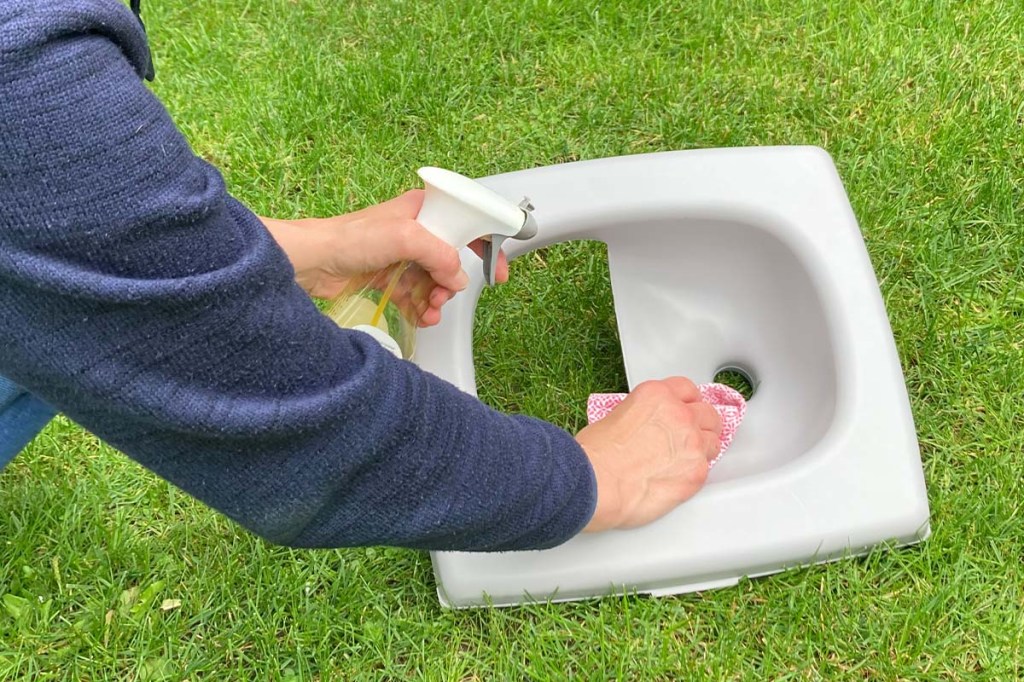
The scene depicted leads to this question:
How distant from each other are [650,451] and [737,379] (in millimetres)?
314

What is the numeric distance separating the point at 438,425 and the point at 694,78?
3.39ft

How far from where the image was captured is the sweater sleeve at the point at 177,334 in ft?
1.41

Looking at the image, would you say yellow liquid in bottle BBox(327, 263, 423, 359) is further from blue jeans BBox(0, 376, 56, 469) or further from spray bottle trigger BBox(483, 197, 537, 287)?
blue jeans BBox(0, 376, 56, 469)

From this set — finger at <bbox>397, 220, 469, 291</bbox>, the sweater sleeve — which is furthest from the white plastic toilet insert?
the sweater sleeve

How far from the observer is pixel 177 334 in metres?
0.48

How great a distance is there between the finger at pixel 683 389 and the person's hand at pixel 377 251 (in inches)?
9.1

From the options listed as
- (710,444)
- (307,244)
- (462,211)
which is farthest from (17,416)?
(710,444)

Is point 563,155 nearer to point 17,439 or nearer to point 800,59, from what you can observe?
point 800,59

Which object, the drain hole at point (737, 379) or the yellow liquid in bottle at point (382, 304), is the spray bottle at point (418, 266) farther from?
the drain hole at point (737, 379)

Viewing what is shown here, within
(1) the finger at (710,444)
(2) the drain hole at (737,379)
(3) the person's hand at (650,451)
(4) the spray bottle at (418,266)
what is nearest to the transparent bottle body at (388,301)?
(4) the spray bottle at (418,266)

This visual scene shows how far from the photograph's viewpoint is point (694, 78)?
1448mm

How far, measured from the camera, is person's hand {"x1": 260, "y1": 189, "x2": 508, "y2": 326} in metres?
0.83

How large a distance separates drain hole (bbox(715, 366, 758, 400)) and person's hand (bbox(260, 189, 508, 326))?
0.38 m

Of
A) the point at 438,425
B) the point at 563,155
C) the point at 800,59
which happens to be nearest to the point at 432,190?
the point at 438,425
